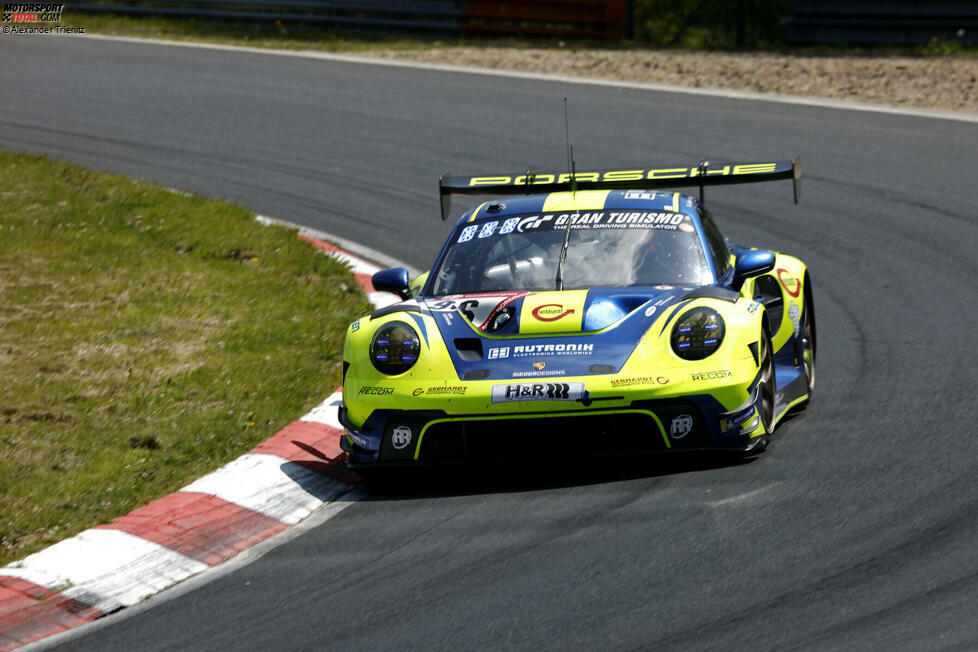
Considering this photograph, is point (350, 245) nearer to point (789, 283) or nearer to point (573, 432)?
point (789, 283)

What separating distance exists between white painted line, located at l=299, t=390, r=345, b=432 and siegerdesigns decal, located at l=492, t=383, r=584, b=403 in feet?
4.83

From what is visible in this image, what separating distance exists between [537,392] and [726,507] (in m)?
0.93

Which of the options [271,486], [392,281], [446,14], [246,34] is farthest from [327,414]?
[246,34]

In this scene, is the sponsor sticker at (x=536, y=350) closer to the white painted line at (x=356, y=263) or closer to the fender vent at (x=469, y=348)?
the fender vent at (x=469, y=348)

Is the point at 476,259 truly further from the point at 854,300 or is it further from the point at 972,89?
Result: the point at 972,89

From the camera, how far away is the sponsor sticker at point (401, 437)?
6.18 m

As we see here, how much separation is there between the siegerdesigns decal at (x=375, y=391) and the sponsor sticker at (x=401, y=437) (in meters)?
0.17

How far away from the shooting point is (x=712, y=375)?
6.05 m

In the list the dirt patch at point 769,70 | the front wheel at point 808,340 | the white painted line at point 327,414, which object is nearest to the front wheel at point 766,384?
the front wheel at point 808,340

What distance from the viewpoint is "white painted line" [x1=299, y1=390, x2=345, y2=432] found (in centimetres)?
731

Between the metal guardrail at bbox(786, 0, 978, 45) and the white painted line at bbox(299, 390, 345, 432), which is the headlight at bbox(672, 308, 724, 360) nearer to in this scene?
the white painted line at bbox(299, 390, 345, 432)

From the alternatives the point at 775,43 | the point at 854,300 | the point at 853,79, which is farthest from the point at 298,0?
the point at 854,300

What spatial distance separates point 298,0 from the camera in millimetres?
23891

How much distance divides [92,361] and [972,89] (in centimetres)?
1236
